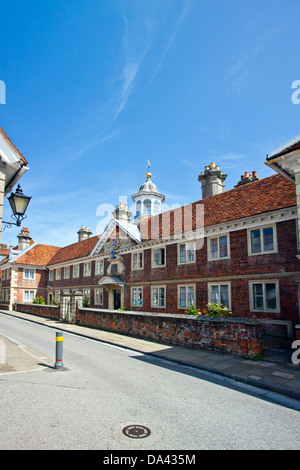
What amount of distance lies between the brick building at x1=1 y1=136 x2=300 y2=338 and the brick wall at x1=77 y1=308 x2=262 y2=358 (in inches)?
149

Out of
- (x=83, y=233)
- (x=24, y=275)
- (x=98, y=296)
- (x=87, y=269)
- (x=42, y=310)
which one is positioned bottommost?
(x=42, y=310)

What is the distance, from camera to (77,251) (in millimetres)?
36188

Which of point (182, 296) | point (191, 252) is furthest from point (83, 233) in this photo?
point (191, 252)

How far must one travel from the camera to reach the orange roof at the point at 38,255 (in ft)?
132

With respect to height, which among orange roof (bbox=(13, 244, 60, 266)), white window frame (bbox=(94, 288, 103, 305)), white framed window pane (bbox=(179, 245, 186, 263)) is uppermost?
orange roof (bbox=(13, 244, 60, 266))

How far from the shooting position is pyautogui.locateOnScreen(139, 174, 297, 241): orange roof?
15473 mm

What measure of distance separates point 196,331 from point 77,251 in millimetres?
26551

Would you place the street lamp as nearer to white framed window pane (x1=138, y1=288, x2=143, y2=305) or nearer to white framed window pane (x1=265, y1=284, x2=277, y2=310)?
white framed window pane (x1=265, y1=284, x2=277, y2=310)

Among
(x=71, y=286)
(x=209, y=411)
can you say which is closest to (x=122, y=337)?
(x=209, y=411)

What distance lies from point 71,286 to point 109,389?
92.8 feet

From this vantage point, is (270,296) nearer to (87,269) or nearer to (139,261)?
(139,261)

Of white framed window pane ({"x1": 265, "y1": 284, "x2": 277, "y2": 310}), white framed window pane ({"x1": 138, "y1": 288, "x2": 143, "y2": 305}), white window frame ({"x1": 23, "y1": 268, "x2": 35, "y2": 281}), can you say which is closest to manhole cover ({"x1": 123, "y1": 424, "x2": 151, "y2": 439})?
white framed window pane ({"x1": 265, "y1": 284, "x2": 277, "y2": 310})
